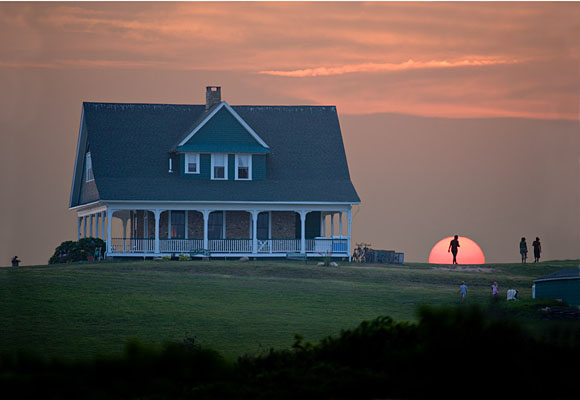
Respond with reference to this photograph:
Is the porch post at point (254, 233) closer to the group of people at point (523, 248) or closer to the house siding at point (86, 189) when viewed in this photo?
the house siding at point (86, 189)

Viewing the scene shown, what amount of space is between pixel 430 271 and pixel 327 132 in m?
11.9

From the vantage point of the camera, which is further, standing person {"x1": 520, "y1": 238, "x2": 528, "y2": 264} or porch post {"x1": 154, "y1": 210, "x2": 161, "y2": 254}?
standing person {"x1": 520, "y1": 238, "x2": 528, "y2": 264}

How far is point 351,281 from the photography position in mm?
41406

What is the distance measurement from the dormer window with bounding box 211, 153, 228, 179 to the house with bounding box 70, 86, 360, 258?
0.05m

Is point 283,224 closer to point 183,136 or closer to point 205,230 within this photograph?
point 205,230

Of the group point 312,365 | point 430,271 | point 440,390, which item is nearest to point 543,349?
point 440,390

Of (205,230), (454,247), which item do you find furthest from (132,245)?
(454,247)

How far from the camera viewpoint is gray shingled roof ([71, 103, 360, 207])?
162ft

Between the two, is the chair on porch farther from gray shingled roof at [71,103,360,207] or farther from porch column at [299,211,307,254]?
porch column at [299,211,307,254]

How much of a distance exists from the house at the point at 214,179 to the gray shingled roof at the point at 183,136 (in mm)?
56

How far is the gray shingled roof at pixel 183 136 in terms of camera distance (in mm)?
49500

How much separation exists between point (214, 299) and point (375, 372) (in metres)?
21.5

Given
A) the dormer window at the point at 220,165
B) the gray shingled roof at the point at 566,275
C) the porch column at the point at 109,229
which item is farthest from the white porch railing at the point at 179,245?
the gray shingled roof at the point at 566,275

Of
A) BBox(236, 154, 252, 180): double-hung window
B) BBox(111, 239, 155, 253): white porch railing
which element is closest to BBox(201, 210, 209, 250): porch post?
BBox(111, 239, 155, 253): white porch railing
